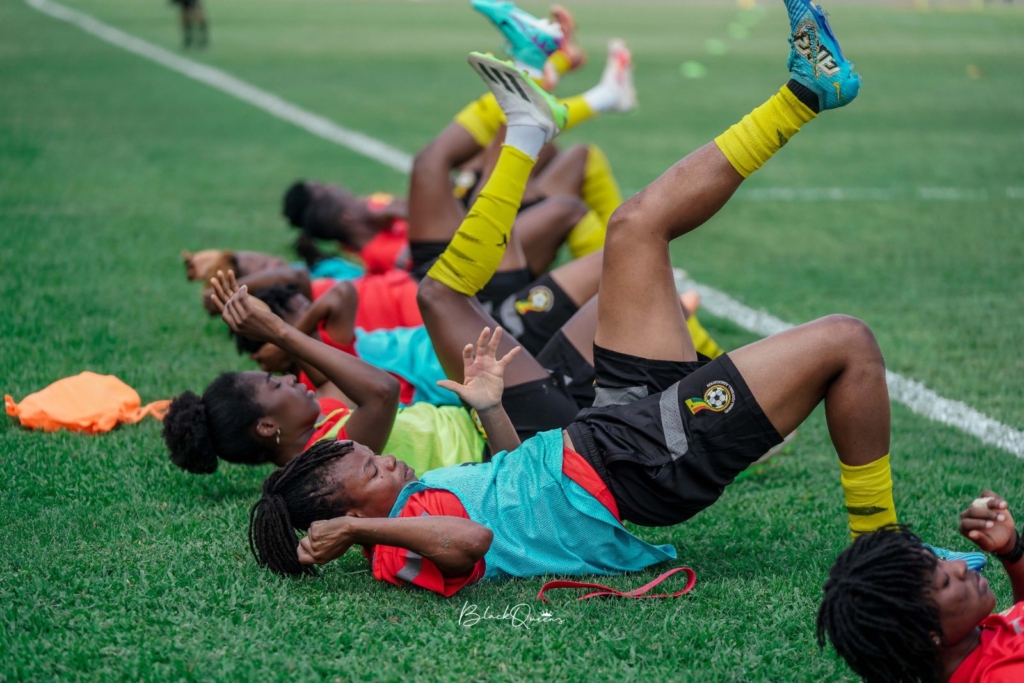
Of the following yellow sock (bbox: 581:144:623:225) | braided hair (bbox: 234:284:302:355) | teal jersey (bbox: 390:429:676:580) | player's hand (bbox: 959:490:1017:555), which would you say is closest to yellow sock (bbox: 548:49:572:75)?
yellow sock (bbox: 581:144:623:225)

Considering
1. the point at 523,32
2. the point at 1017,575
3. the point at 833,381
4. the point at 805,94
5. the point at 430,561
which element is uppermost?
the point at 805,94

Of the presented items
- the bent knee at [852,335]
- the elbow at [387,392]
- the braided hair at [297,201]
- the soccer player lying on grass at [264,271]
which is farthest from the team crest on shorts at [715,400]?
the braided hair at [297,201]

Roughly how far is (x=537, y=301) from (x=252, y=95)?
10507mm

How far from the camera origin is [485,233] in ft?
12.7

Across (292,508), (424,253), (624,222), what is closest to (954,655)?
(624,222)

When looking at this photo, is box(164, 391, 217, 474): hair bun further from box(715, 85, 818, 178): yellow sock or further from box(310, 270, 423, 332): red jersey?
box(715, 85, 818, 178): yellow sock

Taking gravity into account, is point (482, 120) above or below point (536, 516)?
above

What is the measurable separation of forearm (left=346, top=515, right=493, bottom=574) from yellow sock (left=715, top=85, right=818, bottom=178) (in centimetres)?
138

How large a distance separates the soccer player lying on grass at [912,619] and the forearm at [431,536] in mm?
939

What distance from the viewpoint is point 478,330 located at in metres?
3.88

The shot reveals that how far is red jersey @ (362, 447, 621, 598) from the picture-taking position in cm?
322

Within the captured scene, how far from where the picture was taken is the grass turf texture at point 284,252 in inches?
116

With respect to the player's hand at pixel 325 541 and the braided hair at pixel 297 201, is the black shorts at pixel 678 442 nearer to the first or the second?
the player's hand at pixel 325 541

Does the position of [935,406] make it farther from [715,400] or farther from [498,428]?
[498,428]
